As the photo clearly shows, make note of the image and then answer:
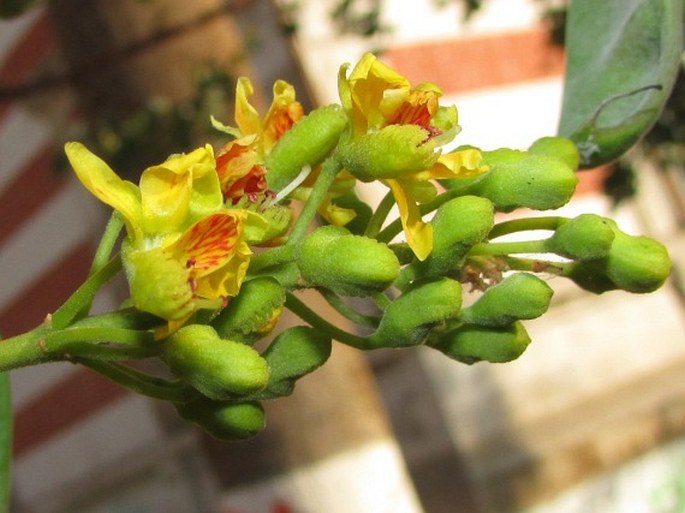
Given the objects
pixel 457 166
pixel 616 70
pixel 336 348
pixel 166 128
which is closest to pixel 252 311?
pixel 457 166

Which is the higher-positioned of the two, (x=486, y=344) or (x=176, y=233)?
(x=176, y=233)

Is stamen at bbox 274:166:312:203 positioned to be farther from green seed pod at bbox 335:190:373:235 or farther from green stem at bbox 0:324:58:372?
green stem at bbox 0:324:58:372

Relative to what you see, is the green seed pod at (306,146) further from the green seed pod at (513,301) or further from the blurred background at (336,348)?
the blurred background at (336,348)

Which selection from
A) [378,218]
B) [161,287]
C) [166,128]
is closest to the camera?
[161,287]

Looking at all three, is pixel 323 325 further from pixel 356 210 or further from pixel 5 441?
pixel 5 441

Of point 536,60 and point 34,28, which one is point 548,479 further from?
point 34,28

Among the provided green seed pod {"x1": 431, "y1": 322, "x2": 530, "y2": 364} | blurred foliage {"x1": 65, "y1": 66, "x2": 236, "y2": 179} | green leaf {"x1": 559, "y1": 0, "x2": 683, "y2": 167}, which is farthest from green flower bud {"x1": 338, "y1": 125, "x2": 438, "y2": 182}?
blurred foliage {"x1": 65, "y1": 66, "x2": 236, "y2": 179}

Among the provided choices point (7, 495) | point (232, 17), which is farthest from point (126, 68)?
point (7, 495)
